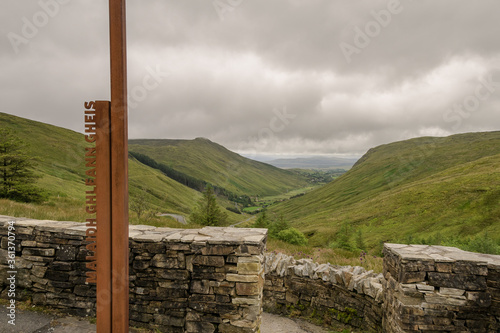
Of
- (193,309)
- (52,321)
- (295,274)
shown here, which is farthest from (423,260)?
(52,321)

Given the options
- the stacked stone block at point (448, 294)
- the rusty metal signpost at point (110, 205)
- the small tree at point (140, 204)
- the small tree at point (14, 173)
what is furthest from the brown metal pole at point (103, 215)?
the small tree at point (14, 173)

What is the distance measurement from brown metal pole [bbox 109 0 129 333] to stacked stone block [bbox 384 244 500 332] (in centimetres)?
556

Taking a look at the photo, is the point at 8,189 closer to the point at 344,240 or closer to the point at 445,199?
the point at 344,240

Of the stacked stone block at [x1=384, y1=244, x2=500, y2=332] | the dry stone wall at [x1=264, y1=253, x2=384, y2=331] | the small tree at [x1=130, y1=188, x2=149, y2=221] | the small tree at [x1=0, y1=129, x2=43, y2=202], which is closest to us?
the stacked stone block at [x1=384, y1=244, x2=500, y2=332]

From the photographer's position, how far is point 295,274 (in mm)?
8117

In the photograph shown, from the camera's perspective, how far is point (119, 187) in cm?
328

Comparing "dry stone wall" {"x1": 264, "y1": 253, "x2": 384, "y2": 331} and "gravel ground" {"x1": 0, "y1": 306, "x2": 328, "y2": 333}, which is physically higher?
"gravel ground" {"x1": 0, "y1": 306, "x2": 328, "y2": 333}

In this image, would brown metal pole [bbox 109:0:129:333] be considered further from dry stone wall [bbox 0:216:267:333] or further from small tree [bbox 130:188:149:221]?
small tree [bbox 130:188:149:221]

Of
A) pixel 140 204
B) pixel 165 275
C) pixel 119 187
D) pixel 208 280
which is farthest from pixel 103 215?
pixel 140 204

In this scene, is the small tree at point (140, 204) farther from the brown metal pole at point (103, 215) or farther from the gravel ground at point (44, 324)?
the brown metal pole at point (103, 215)

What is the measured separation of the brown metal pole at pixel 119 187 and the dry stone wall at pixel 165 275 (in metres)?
2.04

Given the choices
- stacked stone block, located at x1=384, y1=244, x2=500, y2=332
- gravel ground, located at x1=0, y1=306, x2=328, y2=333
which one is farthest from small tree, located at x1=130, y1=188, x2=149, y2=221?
stacked stone block, located at x1=384, y1=244, x2=500, y2=332

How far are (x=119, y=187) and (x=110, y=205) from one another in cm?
30

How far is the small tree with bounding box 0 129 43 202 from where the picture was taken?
16203mm
